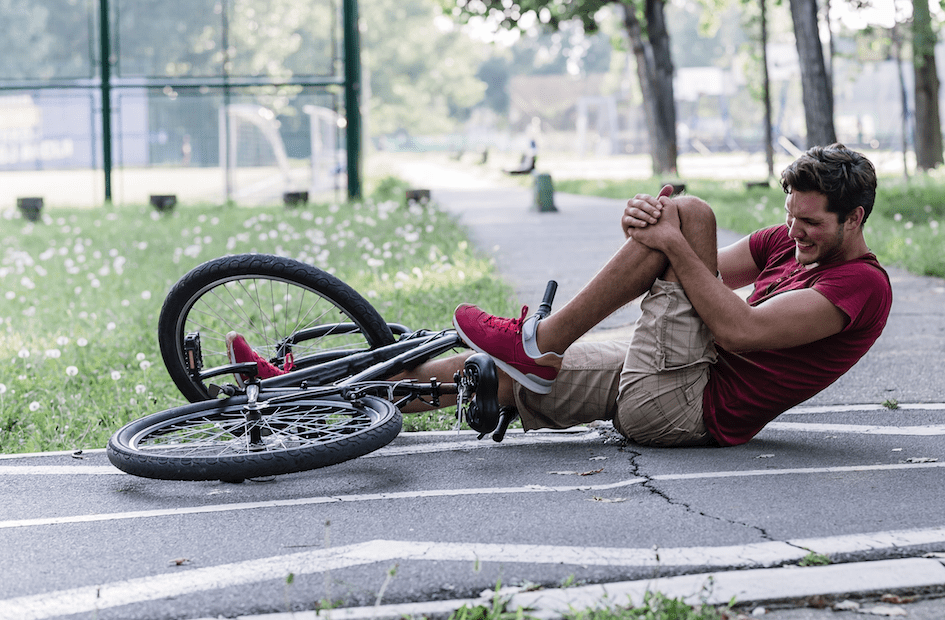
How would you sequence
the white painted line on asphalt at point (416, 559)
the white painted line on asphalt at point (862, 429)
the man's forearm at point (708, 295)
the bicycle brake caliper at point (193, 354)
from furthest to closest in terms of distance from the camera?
the white painted line on asphalt at point (862, 429), the bicycle brake caliper at point (193, 354), the man's forearm at point (708, 295), the white painted line on asphalt at point (416, 559)

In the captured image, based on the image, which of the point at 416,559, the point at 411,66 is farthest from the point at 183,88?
the point at 411,66

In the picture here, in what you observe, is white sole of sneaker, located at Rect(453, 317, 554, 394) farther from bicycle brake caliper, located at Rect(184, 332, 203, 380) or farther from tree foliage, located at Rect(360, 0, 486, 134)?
tree foliage, located at Rect(360, 0, 486, 134)

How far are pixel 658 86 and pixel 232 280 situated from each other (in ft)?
69.6

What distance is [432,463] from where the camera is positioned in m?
4.04

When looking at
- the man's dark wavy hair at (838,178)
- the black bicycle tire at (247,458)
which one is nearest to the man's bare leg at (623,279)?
the man's dark wavy hair at (838,178)

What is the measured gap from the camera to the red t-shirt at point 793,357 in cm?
360

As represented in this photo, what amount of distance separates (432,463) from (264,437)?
0.64 m

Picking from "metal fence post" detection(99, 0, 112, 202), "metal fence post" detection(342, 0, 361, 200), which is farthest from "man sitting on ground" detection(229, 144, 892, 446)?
"metal fence post" detection(99, 0, 112, 202)

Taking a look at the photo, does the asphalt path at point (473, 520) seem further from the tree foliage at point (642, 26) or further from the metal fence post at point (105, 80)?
the tree foliage at point (642, 26)

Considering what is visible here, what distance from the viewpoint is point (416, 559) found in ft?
9.74

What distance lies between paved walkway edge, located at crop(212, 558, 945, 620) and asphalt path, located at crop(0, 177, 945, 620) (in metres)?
0.01

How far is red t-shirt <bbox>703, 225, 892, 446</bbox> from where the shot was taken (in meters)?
3.60

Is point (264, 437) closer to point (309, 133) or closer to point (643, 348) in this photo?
point (643, 348)

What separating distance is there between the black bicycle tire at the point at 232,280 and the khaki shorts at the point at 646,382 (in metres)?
0.69
